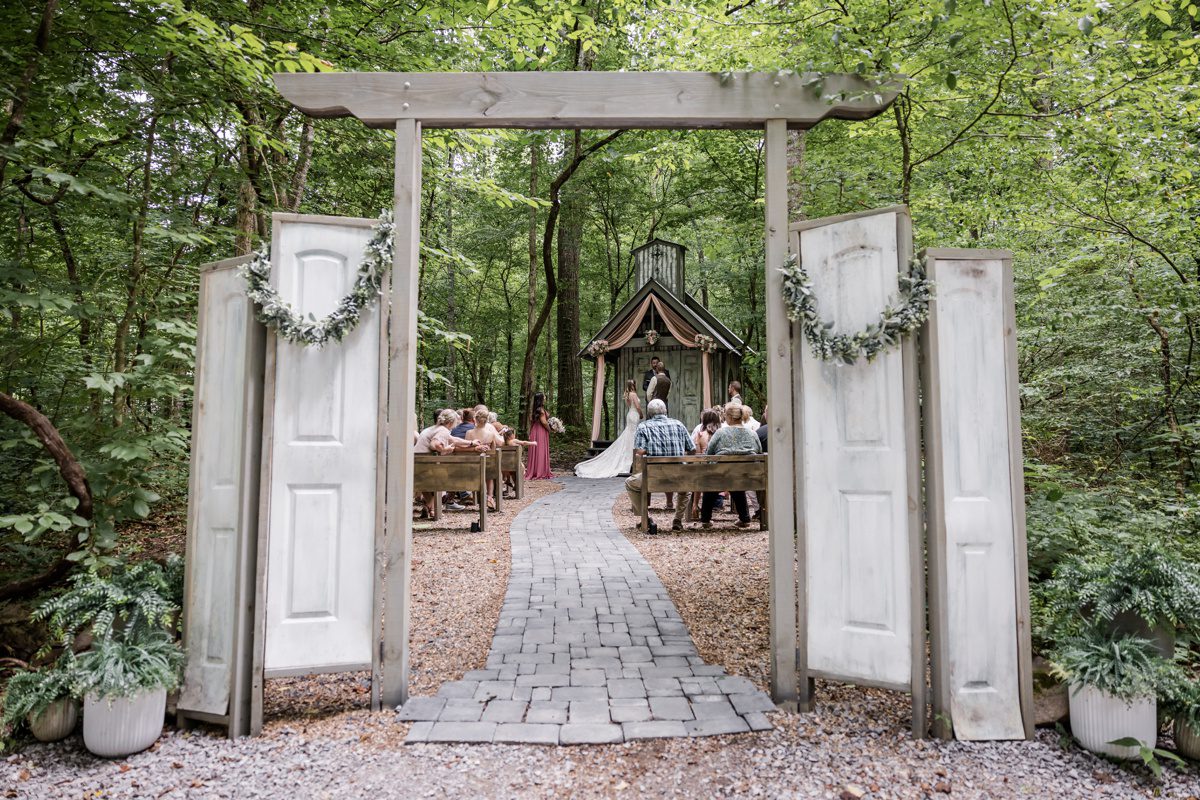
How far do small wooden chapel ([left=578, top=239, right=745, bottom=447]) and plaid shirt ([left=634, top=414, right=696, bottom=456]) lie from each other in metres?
8.14

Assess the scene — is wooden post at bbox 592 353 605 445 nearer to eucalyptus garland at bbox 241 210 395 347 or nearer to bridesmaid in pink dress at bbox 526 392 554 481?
bridesmaid in pink dress at bbox 526 392 554 481

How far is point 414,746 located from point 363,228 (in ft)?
8.48

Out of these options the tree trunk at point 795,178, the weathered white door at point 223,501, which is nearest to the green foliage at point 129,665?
the weathered white door at point 223,501

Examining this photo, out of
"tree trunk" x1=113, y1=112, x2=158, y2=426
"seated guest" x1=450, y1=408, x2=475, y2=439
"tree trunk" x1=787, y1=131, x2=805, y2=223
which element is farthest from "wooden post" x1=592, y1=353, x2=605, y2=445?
"tree trunk" x1=113, y1=112, x2=158, y2=426

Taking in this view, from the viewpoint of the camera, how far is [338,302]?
329 centimetres

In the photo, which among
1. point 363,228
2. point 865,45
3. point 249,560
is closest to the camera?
point 249,560

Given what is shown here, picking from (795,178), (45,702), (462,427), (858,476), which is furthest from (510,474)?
(858,476)

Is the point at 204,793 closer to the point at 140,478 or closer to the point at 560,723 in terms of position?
the point at 560,723

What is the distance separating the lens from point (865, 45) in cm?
414

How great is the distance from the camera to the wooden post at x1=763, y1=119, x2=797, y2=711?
11.2 feet

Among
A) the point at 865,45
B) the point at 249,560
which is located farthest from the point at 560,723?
the point at 865,45

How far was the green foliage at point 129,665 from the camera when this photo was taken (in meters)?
2.74

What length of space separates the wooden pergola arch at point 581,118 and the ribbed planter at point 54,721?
4.54ft

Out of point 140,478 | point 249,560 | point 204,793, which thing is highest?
point 140,478
